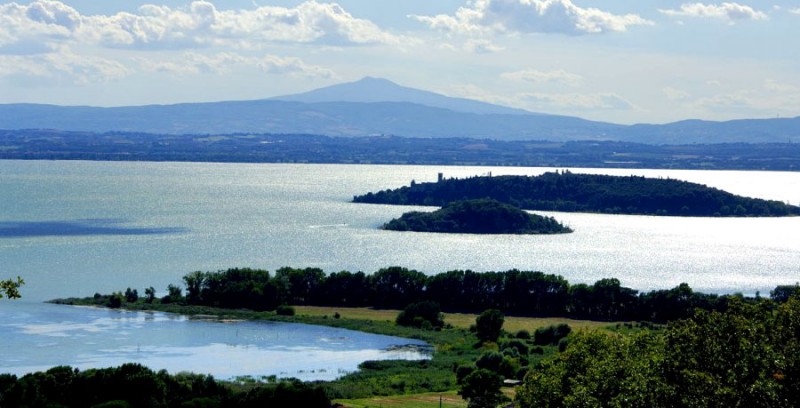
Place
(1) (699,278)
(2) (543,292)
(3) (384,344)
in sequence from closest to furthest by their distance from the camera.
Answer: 1. (3) (384,344)
2. (2) (543,292)
3. (1) (699,278)

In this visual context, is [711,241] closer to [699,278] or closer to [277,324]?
[699,278]

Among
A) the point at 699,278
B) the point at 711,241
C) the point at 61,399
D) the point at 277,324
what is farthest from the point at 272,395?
the point at 711,241

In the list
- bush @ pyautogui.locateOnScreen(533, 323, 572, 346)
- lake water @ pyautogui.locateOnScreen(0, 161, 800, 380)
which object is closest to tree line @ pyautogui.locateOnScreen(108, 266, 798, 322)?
bush @ pyautogui.locateOnScreen(533, 323, 572, 346)

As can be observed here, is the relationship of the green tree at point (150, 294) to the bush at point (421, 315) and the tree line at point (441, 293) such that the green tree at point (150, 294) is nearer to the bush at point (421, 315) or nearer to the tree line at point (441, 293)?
the tree line at point (441, 293)

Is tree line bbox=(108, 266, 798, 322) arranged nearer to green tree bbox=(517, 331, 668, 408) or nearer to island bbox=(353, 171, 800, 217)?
green tree bbox=(517, 331, 668, 408)

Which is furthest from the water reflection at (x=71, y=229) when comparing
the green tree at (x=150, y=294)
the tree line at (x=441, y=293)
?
the tree line at (x=441, y=293)

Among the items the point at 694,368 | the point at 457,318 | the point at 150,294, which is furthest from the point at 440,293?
the point at 694,368
